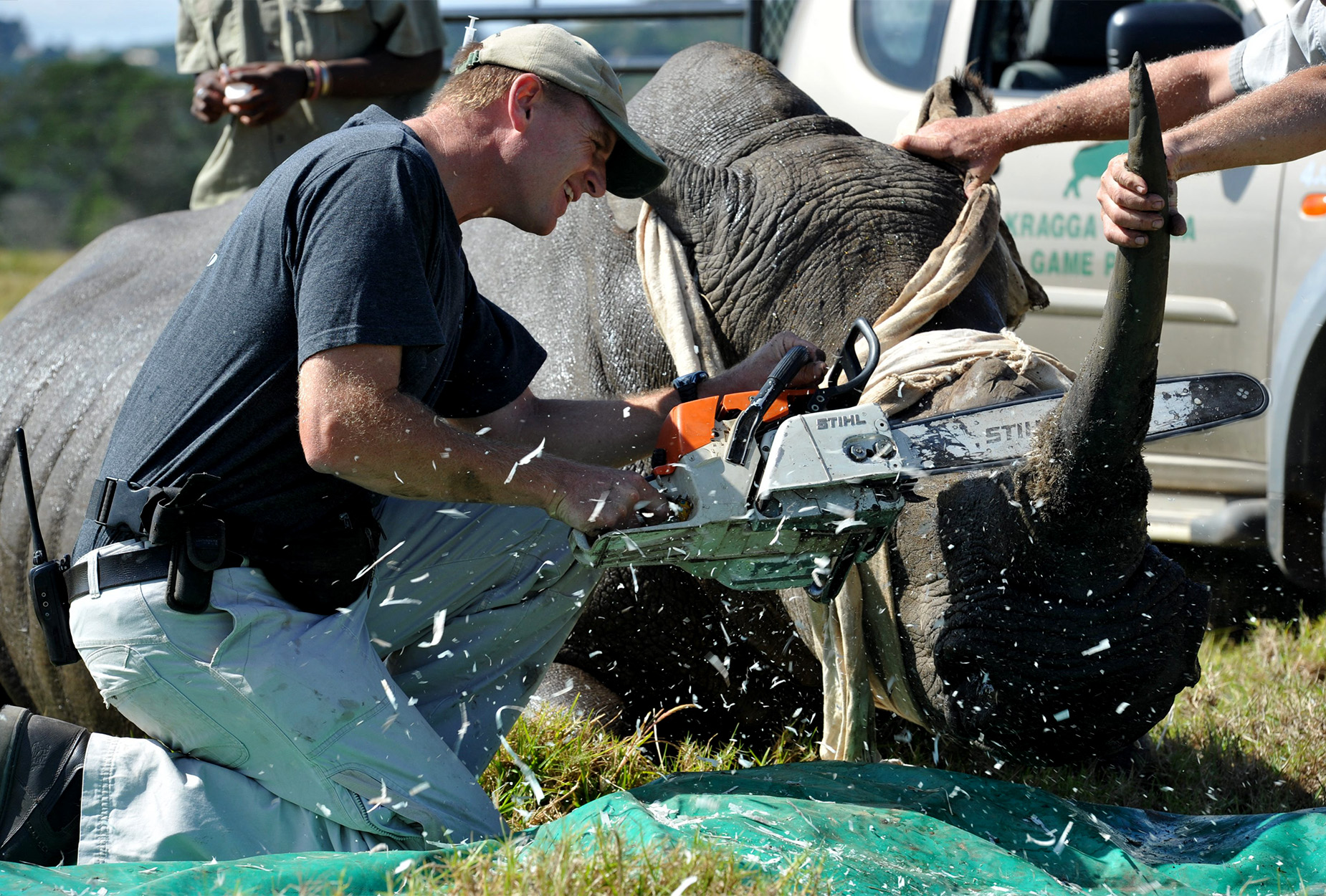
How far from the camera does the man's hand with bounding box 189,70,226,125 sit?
566cm

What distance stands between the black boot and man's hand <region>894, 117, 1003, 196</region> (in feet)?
7.91

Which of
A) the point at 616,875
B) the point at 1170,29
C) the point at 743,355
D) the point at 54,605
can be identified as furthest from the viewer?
the point at 1170,29

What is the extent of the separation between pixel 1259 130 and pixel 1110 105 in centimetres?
50

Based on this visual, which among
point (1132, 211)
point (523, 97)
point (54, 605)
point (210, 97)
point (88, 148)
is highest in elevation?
point (523, 97)

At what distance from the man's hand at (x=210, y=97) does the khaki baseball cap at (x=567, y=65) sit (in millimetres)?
3067

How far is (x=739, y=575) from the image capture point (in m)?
2.69

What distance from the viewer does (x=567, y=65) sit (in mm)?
2812

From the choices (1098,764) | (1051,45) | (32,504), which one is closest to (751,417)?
(32,504)

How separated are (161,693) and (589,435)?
1081mm

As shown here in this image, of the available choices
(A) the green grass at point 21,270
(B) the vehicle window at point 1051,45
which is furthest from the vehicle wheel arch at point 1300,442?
(A) the green grass at point 21,270

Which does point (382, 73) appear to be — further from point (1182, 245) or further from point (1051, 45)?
point (1182, 245)

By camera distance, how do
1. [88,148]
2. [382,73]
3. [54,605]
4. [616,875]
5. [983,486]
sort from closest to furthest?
[616,875], [983,486], [54,605], [382,73], [88,148]

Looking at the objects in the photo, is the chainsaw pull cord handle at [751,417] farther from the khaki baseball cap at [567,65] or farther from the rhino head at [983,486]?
the khaki baseball cap at [567,65]

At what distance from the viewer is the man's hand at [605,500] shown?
8.44ft
